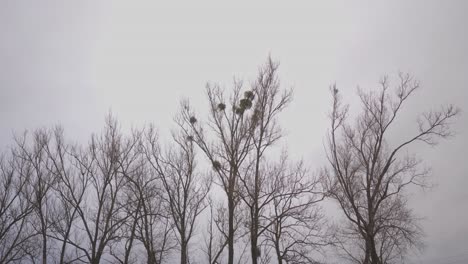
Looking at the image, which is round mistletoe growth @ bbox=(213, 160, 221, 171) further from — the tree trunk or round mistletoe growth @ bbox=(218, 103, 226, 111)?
round mistletoe growth @ bbox=(218, 103, 226, 111)

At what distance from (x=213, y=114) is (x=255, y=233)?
15.8 ft

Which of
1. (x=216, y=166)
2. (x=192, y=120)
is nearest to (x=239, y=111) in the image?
(x=192, y=120)

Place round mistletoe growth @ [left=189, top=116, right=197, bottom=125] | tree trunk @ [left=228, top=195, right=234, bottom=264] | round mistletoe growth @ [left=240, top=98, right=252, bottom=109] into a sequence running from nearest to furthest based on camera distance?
tree trunk @ [left=228, top=195, right=234, bottom=264], round mistletoe growth @ [left=240, top=98, right=252, bottom=109], round mistletoe growth @ [left=189, top=116, right=197, bottom=125]

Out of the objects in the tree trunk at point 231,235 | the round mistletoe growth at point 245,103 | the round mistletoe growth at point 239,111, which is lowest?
the tree trunk at point 231,235

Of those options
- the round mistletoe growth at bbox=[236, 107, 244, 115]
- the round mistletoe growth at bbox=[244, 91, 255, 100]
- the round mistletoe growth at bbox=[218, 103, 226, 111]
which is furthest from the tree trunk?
the round mistletoe growth at bbox=[244, 91, 255, 100]

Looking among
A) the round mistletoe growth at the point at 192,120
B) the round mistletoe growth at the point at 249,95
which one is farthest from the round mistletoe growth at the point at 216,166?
the round mistletoe growth at the point at 249,95

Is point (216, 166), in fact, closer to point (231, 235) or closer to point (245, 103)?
point (231, 235)

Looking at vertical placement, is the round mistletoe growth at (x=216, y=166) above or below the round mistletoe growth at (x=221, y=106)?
below

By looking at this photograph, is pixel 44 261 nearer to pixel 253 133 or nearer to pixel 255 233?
pixel 255 233

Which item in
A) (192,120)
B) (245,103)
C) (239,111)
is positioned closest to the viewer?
(245,103)

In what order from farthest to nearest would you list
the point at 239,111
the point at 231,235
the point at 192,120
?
the point at 192,120 < the point at 239,111 < the point at 231,235

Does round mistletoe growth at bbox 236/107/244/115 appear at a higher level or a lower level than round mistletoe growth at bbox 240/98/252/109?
lower

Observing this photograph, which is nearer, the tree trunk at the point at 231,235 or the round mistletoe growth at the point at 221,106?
the tree trunk at the point at 231,235

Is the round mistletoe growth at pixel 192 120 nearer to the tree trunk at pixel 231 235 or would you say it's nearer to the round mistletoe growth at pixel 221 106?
the round mistletoe growth at pixel 221 106
